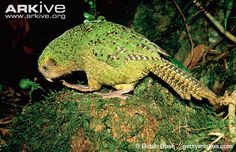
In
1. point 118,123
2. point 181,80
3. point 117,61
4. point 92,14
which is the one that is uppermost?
point 92,14

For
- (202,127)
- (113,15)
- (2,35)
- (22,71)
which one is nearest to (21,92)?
(22,71)

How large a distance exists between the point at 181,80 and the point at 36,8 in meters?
1.72

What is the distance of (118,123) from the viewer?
2121 mm

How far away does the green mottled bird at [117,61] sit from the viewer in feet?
6.95

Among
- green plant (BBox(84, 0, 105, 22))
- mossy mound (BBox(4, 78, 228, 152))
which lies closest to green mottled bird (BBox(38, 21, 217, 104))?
mossy mound (BBox(4, 78, 228, 152))

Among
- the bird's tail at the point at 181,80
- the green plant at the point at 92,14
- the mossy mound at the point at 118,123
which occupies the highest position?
the green plant at the point at 92,14

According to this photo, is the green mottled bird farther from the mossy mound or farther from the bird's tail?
the mossy mound

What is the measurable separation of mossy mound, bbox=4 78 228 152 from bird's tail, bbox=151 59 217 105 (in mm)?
217

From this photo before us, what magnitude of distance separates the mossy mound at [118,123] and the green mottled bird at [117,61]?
0.13 m

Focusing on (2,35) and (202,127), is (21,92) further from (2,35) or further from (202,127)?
(202,127)

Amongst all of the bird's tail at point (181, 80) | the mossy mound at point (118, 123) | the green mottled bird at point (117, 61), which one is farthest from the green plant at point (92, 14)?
the bird's tail at point (181, 80)

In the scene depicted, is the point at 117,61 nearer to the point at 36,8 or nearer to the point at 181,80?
the point at 181,80

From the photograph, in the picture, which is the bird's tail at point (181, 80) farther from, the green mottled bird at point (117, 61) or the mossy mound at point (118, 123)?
the mossy mound at point (118, 123)

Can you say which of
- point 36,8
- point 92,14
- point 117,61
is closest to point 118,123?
point 117,61
